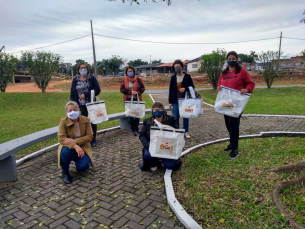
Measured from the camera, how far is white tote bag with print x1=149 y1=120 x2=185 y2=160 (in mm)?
3709

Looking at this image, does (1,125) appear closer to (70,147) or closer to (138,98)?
(138,98)

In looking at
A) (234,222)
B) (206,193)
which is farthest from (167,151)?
(234,222)

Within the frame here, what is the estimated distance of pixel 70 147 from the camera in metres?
3.92

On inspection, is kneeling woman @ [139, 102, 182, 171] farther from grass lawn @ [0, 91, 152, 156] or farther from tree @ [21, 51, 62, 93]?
tree @ [21, 51, 62, 93]

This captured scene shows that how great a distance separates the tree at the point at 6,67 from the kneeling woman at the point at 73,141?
1628cm

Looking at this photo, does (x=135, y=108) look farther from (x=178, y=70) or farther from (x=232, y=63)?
(x=232, y=63)

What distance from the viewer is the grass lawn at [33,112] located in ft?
25.1

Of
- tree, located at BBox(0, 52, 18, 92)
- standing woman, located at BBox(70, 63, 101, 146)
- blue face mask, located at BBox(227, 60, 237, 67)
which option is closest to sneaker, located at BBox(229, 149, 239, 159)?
blue face mask, located at BBox(227, 60, 237, 67)

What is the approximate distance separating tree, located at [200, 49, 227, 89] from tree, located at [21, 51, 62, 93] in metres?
11.1

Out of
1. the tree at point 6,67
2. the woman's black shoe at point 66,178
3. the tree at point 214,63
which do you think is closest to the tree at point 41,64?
the tree at point 6,67

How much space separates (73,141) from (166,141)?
1485mm

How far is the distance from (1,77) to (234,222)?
19.1 meters

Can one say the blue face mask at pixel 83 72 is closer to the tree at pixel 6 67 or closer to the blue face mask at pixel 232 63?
the blue face mask at pixel 232 63

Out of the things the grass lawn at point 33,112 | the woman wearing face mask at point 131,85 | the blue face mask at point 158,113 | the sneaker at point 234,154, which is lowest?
the grass lawn at point 33,112
